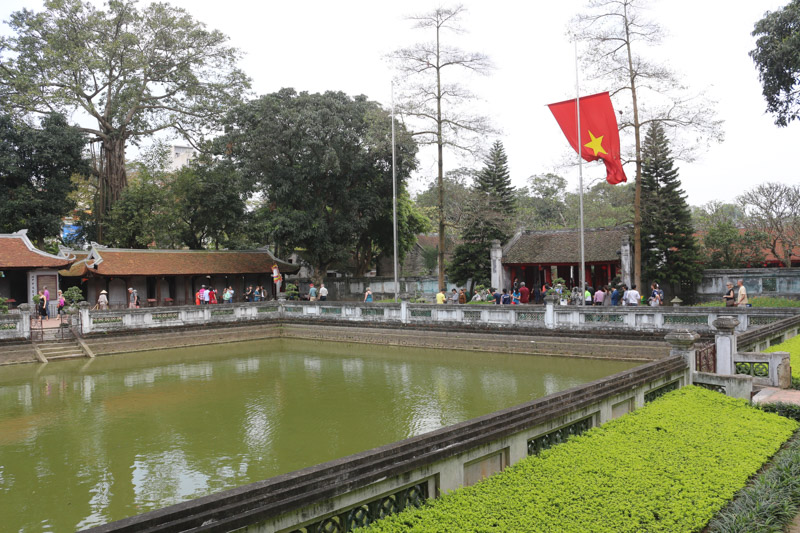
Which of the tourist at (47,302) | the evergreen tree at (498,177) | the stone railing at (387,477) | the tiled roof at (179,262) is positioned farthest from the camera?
the evergreen tree at (498,177)

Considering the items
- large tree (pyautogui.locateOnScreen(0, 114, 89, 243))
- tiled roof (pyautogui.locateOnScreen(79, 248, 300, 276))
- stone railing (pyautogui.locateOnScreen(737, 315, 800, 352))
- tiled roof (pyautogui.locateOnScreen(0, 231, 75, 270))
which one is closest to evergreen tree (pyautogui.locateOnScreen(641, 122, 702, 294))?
stone railing (pyautogui.locateOnScreen(737, 315, 800, 352))

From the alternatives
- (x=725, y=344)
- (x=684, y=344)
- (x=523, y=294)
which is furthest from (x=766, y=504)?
(x=523, y=294)

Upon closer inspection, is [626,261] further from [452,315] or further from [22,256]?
[22,256]

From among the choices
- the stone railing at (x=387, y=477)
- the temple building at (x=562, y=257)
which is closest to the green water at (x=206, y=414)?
the stone railing at (x=387, y=477)

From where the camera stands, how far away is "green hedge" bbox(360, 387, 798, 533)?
400 centimetres

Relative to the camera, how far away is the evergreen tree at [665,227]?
2527 cm

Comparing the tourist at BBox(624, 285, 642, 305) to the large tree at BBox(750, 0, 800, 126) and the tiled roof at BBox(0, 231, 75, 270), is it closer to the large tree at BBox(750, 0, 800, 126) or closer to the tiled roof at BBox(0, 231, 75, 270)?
the large tree at BBox(750, 0, 800, 126)

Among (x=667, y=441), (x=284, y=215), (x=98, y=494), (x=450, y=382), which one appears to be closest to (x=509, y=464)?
(x=667, y=441)

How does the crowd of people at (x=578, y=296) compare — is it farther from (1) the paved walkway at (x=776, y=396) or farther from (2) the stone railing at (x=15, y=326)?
(2) the stone railing at (x=15, y=326)

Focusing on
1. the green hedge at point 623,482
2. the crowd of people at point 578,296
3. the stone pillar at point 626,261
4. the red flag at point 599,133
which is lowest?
the green hedge at point 623,482

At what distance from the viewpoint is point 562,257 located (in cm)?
2767

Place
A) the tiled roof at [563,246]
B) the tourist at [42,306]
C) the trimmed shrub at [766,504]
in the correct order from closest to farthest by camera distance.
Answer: the trimmed shrub at [766,504], the tourist at [42,306], the tiled roof at [563,246]

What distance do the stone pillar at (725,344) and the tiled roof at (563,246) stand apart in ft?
58.9

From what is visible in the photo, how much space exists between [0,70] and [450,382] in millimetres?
31322
